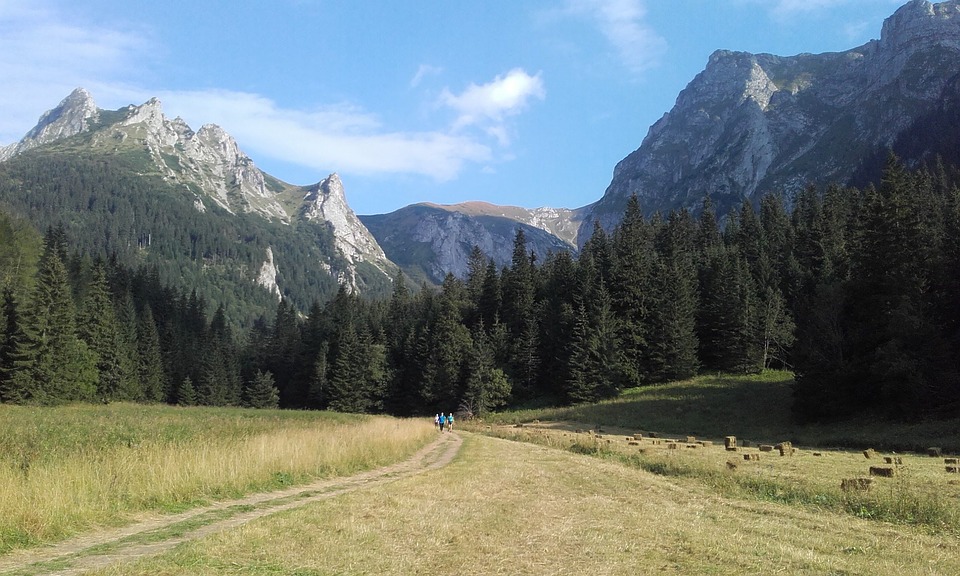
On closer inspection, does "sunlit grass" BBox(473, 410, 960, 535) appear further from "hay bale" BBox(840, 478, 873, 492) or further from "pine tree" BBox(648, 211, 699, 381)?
"pine tree" BBox(648, 211, 699, 381)

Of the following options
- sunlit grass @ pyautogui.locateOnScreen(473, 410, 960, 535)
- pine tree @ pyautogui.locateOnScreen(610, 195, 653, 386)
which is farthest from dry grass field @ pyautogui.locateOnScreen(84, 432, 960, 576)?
pine tree @ pyautogui.locateOnScreen(610, 195, 653, 386)

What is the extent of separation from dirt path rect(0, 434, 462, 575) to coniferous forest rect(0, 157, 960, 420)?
4128cm

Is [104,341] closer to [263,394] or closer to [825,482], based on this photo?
[263,394]

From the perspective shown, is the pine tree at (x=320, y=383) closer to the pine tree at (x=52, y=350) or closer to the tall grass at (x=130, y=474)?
the pine tree at (x=52, y=350)

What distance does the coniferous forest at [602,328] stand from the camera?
4516cm

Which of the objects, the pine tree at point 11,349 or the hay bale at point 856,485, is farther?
the pine tree at point 11,349

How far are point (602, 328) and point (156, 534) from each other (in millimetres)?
67139

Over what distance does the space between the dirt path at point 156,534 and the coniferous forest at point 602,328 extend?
4128 cm

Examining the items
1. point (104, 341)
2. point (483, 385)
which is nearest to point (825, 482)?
point (483, 385)

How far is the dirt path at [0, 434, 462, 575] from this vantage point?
8691 millimetres

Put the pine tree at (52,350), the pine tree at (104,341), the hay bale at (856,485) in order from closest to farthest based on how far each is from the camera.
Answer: the hay bale at (856,485)
the pine tree at (52,350)
the pine tree at (104,341)

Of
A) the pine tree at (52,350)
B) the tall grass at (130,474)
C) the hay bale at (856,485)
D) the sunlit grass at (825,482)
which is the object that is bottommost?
the sunlit grass at (825,482)

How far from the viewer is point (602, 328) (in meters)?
74.3

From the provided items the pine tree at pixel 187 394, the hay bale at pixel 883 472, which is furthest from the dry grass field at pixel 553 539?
the pine tree at pixel 187 394
